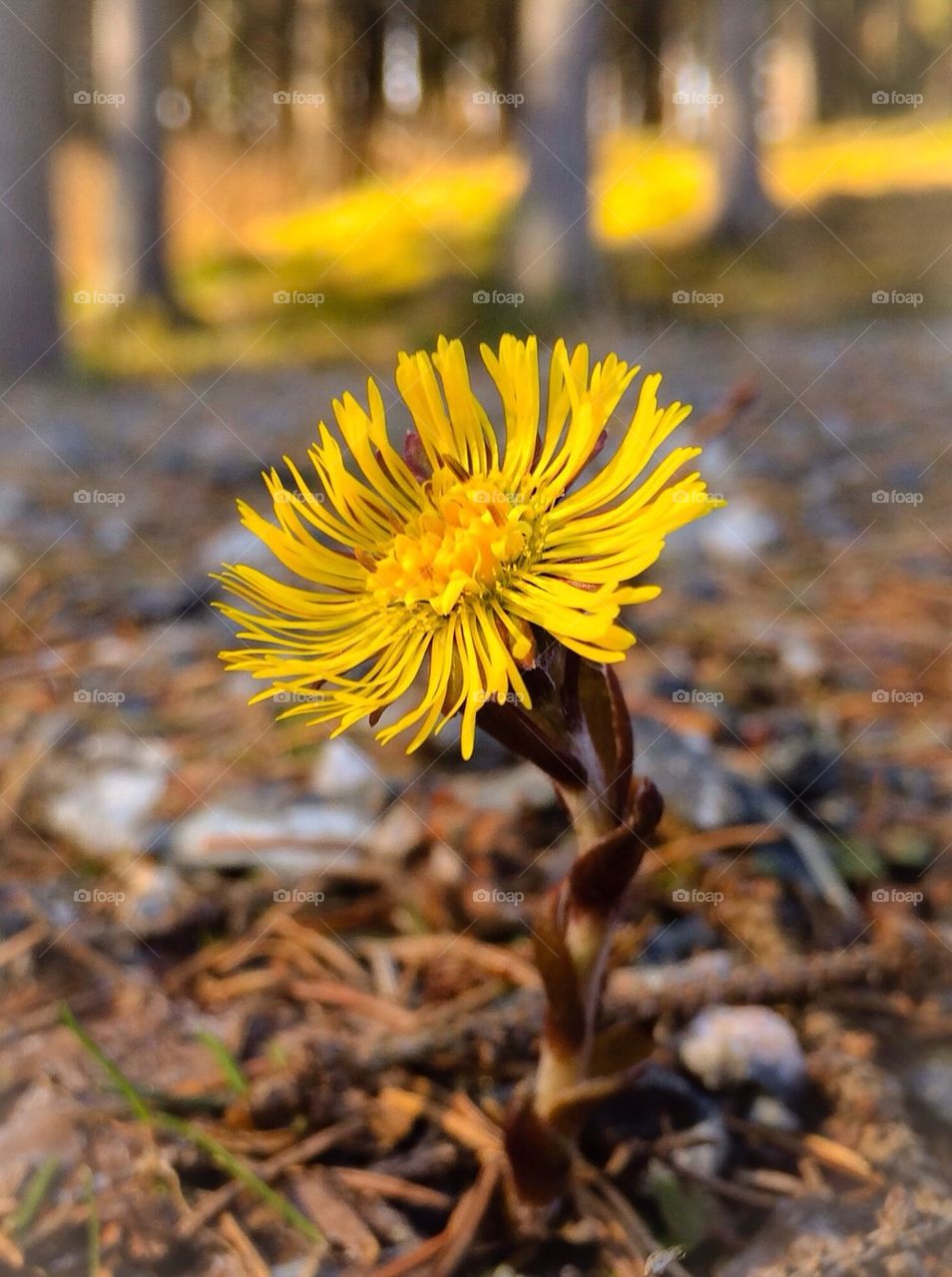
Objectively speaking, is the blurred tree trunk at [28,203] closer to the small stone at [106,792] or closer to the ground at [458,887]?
the ground at [458,887]

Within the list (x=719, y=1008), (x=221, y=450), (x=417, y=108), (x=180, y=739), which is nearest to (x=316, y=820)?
(x=180, y=739)

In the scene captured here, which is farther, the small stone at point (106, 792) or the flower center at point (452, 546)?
the small stone at point (106, 792)

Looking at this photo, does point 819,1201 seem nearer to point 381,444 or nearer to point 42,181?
point 381,444

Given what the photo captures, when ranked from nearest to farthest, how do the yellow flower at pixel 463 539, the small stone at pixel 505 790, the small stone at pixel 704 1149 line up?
1. the yellow flower at pixel 463 539
2. the small stone at pixel 704 1149
3. the small stone at pixel 505 790

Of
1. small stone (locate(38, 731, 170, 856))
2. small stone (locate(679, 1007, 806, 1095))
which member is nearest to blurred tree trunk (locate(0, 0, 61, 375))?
small stone (locate(38, 731, 170, 856))

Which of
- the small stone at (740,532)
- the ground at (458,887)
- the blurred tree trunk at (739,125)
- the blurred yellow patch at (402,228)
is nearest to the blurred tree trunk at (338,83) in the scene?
the blurred yellow patch at (402,228)

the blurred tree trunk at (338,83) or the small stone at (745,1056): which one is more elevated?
the blurred tree trunk at (338,83)

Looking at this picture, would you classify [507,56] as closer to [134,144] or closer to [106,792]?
[134,144]
